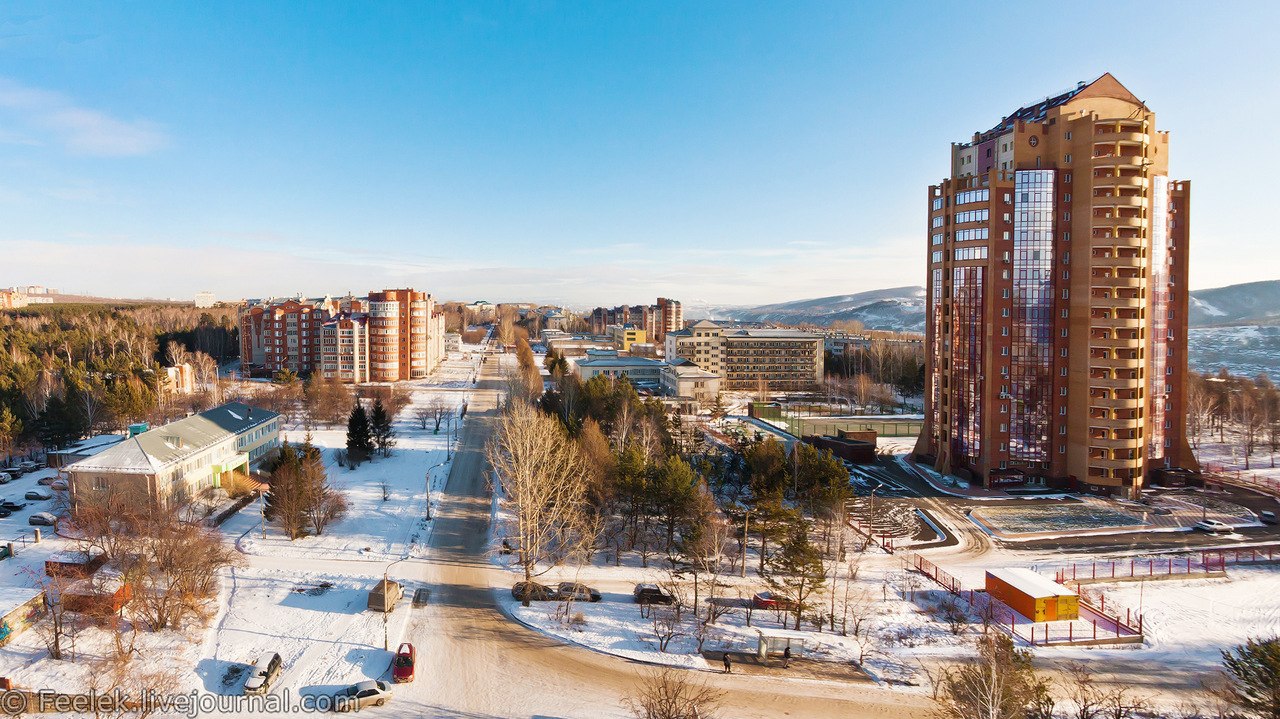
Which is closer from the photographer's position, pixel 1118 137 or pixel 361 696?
pixel 361 696

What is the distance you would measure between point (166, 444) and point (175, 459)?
4.68 feet

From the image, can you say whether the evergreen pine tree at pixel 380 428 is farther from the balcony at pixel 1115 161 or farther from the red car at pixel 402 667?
the balcony at pixel 1115 161

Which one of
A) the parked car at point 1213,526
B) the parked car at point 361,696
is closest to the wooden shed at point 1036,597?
the parked car at point 1213,526

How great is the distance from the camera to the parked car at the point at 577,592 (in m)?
24.3

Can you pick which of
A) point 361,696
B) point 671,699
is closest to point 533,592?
point 361,696

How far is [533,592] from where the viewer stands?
81.1ft

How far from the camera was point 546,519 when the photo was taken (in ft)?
93.5

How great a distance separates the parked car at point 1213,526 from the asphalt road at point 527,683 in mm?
26537

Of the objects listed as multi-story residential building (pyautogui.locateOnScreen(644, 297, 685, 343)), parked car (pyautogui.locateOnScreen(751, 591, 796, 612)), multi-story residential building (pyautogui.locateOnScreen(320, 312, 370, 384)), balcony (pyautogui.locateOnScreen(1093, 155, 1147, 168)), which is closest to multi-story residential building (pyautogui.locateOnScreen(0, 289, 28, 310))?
multi-story residential building (pyautogui.locateOnScreen(320, 312, 370, 384))

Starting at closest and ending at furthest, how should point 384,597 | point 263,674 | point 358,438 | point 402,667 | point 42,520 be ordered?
1. point 263,674
2. point 402,667
3. point 384,597
4. point 42,520
5. point 358,438

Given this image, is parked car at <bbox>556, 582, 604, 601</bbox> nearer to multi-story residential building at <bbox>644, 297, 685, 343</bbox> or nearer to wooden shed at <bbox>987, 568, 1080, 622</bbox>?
wooden shed at <bbox>987, 568, 1080, 622</bbox>

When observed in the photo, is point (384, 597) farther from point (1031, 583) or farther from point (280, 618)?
point (1031, 583)

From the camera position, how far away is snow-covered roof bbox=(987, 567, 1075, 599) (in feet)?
76.1

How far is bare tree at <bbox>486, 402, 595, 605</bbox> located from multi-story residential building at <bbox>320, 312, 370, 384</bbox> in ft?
189
